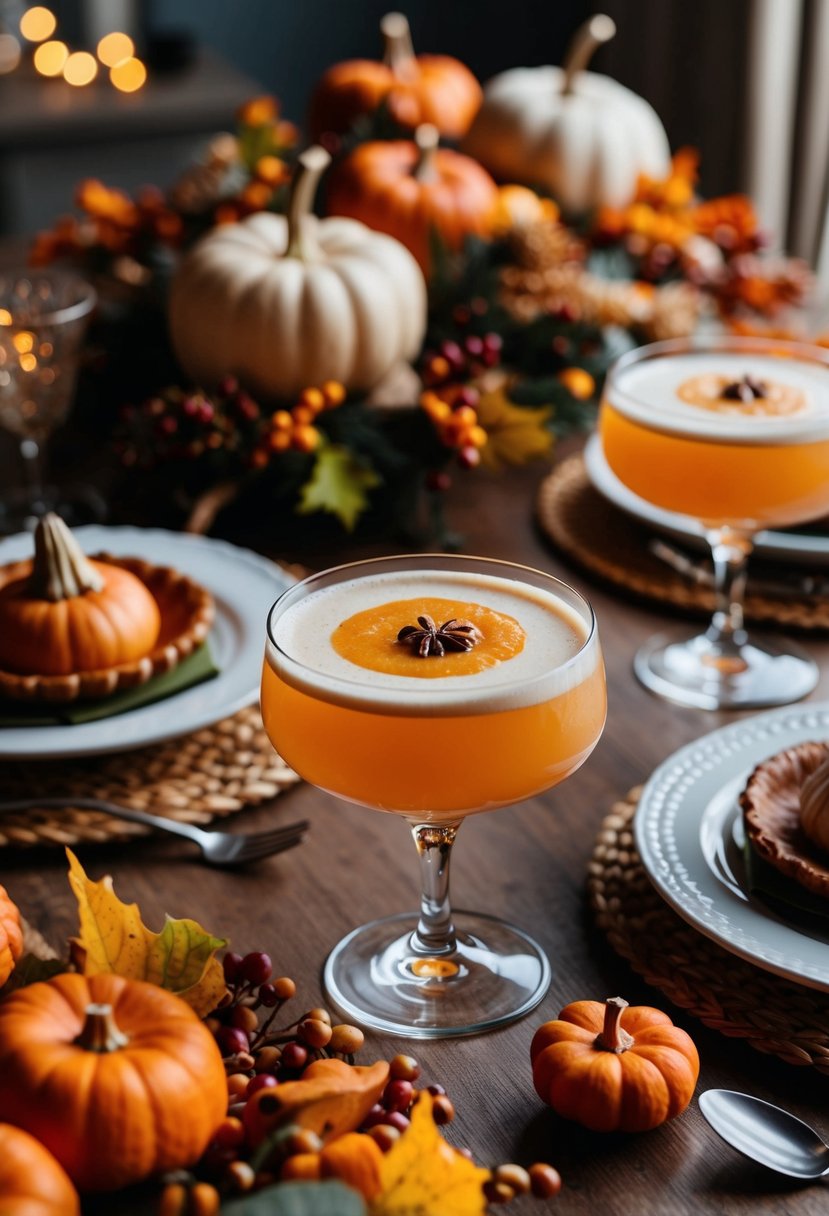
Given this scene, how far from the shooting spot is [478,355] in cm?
180

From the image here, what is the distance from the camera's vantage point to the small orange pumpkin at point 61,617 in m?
1.30

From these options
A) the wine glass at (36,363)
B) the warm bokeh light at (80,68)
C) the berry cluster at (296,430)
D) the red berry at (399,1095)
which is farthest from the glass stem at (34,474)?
the warm bokeh light at (80,68)

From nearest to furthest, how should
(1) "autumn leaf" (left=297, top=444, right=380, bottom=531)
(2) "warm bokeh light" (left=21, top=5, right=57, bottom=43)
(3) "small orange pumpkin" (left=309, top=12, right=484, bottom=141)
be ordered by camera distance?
(1) "autumn leaf" (left=297, top=444, right=380, bottom=531)
(3) "small orange pumpkin" (left=309, top=12, right=484, bottom=141)
(2) "warm bokeh light" (left=21, top=5, right=57, bottom=43)

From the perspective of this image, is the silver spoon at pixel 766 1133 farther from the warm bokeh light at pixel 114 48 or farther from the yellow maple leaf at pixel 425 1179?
the warm bokeh light at pixel 114 48


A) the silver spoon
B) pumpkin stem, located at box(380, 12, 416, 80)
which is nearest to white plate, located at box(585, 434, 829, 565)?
the silver spoon

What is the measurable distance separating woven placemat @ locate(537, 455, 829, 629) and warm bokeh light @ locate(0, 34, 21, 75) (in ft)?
12.9

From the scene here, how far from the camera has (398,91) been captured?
106 inches

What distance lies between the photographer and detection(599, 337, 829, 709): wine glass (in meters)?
1.43

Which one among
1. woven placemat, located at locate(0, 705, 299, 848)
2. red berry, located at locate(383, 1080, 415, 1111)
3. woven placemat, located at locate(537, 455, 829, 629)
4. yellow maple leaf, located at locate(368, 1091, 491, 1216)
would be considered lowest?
woven placemat, located at locate(537, 455, 829, 629)

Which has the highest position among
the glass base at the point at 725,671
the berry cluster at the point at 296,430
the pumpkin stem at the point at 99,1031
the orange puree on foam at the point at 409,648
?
the orange puree on foam at the point at 409,648

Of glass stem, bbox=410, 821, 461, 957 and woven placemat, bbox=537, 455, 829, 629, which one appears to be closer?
glass stem, bbox=410, 821, 461, 957

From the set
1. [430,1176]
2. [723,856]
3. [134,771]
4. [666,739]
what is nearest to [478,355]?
[666,739]

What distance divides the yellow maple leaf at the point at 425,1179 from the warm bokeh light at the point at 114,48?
5.13 m

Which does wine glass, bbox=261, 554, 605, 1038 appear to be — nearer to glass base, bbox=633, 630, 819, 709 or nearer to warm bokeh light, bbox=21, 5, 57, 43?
glass base, bbox=633, 630, 819, 709
